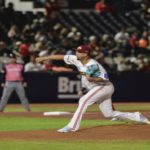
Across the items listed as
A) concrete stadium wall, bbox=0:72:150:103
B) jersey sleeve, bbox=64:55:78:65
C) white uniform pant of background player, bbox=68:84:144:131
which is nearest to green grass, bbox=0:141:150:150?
white uniform pant of background player, bbox=68:84:144:131

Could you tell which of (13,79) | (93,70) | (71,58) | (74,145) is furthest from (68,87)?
(74,145)

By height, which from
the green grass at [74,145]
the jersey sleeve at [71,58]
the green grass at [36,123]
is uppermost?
the jersey sleeve at [71,58]

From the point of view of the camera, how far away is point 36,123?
16.2 metres

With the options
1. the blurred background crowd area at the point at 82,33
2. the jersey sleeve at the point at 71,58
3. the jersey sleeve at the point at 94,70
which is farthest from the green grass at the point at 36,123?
the blurred background crowd area at the point at 82,33

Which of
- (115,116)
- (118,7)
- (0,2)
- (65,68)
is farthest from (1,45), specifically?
(115,116)

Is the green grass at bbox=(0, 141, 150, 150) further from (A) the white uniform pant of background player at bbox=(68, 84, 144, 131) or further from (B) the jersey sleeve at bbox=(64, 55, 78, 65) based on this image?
(B) the jersey sleeve at bbox=(64, 55, 78, 65)

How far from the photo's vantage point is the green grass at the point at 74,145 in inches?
436

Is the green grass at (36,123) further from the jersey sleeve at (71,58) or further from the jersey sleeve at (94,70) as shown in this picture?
the jersey sleeve at (94,70)

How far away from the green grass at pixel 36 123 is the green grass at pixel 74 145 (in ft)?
9.60

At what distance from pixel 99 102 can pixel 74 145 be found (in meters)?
2.60

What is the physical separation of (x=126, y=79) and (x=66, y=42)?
→ 3053 mm

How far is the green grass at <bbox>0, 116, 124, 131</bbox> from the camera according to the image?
594 inches

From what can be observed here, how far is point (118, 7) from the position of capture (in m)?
32.3

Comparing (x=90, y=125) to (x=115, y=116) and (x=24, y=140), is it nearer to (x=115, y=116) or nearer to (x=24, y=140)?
(x=115, y=116)
